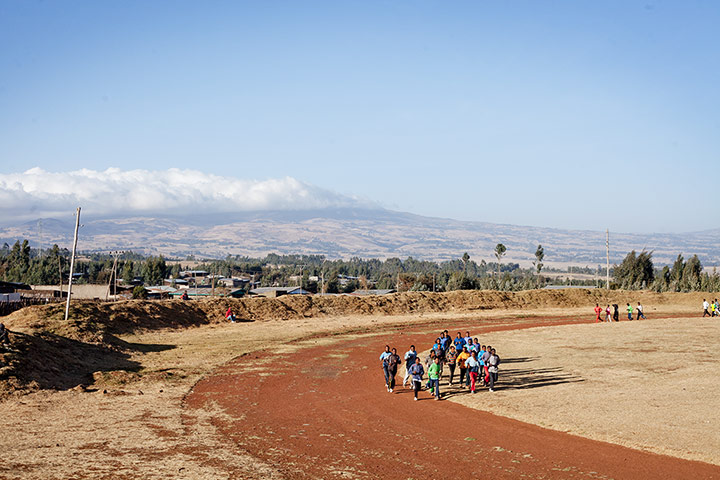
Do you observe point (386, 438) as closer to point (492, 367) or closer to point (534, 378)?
point (492, 367)

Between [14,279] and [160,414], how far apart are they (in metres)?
127

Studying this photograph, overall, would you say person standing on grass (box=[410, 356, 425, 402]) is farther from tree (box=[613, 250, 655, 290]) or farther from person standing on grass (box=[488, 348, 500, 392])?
tree (box=[613, 250, 655, 290])

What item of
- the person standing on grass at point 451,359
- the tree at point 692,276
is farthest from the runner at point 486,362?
the tree at point 692,276

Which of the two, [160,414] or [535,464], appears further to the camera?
[160,414]

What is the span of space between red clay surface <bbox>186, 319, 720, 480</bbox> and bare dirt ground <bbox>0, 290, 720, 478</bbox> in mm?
58

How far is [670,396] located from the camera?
85.5ft

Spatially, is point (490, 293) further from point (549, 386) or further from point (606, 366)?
point (549, 386)

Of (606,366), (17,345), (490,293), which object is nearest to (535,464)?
(606,366)

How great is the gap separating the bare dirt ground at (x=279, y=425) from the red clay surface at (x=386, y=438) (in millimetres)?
58

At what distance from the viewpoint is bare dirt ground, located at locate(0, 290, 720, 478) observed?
17578 mm

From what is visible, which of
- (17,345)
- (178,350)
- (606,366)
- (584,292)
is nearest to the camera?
(17,345)

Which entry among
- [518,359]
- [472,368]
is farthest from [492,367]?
[518,359]

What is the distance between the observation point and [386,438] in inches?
830

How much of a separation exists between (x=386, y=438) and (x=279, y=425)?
404cm
